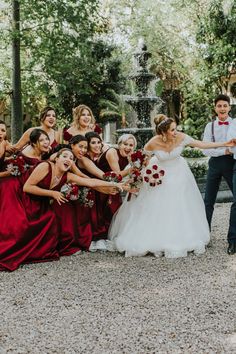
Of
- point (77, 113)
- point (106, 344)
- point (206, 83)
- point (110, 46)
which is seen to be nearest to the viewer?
point (106, 344)

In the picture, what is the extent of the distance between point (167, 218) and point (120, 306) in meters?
1.95

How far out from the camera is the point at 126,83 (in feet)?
75.9

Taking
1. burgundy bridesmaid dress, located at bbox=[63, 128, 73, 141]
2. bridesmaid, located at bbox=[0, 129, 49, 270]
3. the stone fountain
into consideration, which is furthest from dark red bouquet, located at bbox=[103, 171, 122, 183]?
the stone fountain

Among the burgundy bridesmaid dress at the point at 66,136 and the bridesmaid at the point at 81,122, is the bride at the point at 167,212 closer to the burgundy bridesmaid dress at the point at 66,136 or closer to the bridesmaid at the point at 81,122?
the bridesmaid at the point at 81,122

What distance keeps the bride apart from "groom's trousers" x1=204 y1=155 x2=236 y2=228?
10.3 inches

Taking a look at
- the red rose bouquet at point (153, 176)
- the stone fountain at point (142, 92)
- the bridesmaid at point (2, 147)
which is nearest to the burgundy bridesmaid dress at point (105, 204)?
the red rose bouquet at point (153, 176)

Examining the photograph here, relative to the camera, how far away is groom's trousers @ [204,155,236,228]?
6.03 metres

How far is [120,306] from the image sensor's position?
4.02 meters

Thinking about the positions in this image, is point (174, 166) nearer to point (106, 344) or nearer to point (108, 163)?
point (108, 163)

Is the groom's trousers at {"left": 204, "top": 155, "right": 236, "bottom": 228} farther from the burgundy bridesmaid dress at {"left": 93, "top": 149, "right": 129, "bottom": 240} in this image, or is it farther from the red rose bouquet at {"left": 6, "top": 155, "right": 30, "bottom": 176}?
the red rose bouquet at {"left": 6, "top": 155, "right": 30, "bottom": 176}

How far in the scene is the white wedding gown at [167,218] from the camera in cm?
568

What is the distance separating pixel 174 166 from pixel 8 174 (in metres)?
2.16

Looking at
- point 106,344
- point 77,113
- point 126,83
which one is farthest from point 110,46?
point 106,344

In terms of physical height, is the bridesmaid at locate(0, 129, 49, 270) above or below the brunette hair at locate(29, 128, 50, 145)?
below
